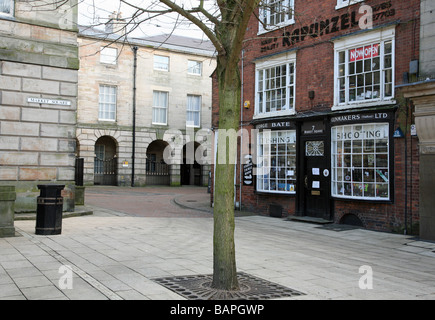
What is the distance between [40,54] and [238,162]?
8.30 m

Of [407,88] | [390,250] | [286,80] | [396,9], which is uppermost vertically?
[396,9]

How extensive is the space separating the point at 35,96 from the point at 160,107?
73.2 feet

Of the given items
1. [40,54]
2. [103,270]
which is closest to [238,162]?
[40,54]

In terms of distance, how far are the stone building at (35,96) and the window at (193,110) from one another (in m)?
22.9

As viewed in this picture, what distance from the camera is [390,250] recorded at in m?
10.0

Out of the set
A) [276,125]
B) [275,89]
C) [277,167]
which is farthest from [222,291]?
[275,89]

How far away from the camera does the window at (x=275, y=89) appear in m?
15.8

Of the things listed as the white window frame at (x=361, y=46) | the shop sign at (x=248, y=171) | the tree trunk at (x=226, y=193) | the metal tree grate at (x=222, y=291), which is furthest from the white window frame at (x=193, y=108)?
the tree trunk at (x=226, y=193)

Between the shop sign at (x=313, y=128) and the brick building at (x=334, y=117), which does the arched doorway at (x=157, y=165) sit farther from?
the shop sign at (x=313, y=128)

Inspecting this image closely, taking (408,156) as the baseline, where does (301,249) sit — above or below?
below

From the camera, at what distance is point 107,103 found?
33.2 meters

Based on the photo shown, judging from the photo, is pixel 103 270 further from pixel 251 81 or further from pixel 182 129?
pixel 182 129

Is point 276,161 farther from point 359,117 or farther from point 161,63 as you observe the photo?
point 161,63

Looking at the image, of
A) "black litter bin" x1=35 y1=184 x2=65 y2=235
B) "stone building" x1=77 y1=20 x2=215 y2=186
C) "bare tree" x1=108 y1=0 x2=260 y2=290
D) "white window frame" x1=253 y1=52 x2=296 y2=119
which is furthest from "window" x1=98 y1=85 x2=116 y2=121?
"bare tree" x1=108 y1=0 x2=260 y2=290
